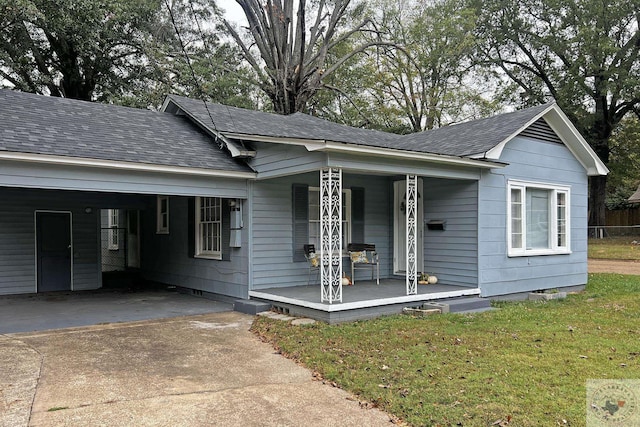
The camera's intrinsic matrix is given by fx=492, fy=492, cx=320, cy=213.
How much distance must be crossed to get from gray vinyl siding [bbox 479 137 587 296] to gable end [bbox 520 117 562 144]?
11 cm

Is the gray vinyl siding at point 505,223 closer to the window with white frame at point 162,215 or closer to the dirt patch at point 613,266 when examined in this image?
the dirt patch at point 613,266

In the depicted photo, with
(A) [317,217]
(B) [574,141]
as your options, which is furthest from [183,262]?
(B) [574,141]

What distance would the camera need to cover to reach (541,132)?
10.7 m

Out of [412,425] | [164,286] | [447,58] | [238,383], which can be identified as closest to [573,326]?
[412,425]

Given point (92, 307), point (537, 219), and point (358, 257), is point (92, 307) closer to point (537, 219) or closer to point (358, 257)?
point (358, 257)

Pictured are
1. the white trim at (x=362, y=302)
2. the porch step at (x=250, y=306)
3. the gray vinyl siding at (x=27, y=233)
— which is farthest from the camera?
the gray vinyl siding at (x=27, y=233)

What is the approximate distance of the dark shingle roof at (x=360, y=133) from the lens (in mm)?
9812

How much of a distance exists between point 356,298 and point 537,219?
495cm

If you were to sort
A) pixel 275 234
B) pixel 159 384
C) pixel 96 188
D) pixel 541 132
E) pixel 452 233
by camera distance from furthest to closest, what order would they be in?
pixel 541 132 < pixel 452 233 < pixel 275 234 < pixel 96 188 < pixel 159 384

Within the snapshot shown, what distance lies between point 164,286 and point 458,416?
9204mm

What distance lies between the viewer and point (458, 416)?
379 cm

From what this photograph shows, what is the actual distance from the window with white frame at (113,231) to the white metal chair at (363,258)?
26.5ft

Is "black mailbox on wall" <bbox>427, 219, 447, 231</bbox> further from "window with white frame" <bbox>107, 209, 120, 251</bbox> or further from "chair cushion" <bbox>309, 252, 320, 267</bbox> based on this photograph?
"window with white frame" <bbox>107, 209, 120, 251</bbox>

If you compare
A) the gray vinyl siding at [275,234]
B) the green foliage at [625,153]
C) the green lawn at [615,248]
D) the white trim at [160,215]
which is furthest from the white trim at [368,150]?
the green foliage at [625,153]
